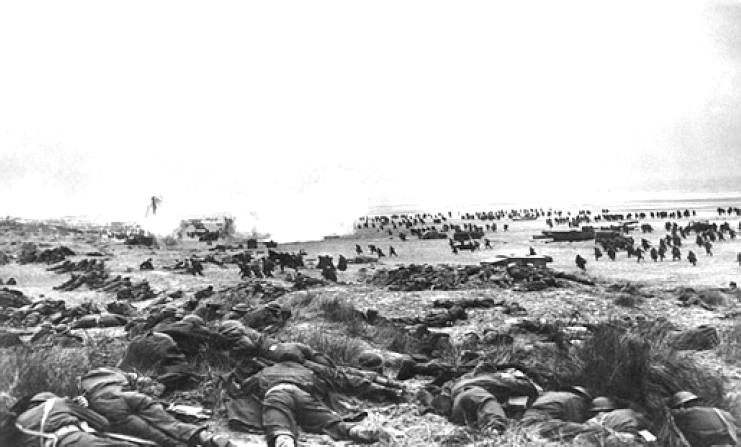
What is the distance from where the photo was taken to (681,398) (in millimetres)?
4512

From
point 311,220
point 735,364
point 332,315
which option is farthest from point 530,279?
point 311,220

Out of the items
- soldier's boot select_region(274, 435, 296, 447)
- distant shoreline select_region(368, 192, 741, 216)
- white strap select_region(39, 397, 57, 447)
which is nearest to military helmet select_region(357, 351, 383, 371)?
soldier's boot select_region(274, 435, 296, 447)

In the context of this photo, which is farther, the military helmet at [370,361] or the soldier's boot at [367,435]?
the military helmet at [370,361]

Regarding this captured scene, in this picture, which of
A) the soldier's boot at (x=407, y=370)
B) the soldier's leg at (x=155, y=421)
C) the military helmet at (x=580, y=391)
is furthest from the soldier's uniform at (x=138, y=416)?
the military helmet at (x=580, y=391)

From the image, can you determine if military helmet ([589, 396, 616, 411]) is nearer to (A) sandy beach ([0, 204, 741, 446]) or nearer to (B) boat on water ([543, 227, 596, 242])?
(A) sandy beach ([0, 204, 741, 446])

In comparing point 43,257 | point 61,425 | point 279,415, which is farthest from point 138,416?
point 43,257

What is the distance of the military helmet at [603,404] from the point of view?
4710 millimetres

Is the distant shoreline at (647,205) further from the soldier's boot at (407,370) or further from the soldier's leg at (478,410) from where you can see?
the soldier's leg at (478,410)

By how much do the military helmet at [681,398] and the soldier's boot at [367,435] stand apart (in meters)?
2.35

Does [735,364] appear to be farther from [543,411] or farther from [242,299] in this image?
[242,299]

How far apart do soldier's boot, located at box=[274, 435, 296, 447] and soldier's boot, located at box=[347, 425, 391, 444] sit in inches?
23.1

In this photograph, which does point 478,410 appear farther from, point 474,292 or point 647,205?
point 647,205

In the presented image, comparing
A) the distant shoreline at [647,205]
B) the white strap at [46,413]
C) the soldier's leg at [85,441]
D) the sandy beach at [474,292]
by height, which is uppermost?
the distant shoreline at [647,205]

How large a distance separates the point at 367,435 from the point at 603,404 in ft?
6.74
